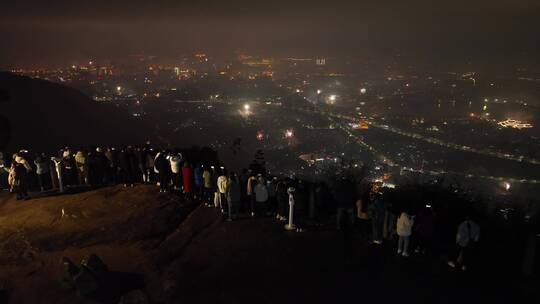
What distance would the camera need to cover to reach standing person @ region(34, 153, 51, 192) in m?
14.3

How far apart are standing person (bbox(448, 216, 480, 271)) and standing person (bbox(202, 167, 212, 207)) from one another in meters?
7.60

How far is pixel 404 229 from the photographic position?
9.80 meters

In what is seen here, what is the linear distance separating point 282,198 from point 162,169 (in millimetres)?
5051

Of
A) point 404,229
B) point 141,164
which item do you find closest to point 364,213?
point 404,229

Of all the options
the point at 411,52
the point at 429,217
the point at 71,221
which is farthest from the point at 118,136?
the point at 411,52

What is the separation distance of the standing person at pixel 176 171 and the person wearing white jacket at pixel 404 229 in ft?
26.2

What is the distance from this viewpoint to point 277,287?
887 cm

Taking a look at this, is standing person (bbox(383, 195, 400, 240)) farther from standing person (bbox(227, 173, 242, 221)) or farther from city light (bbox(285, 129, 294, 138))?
city light (bbox(285, 129, 294, 138))

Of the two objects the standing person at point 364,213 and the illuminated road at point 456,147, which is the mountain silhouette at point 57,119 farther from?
the illuminated road at point 456,147

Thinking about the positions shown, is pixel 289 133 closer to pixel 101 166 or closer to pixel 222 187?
pixel 101 166

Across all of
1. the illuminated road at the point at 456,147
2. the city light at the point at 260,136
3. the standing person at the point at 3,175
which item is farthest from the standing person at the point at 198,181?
the illuminated road at the point at 456,147

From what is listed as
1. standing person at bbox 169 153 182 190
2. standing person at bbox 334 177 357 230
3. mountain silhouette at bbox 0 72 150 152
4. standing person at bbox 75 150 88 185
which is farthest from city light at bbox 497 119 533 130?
standing person at bbox 75 150 88 185

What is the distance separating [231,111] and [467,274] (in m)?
55.8

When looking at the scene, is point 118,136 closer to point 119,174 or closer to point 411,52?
point 119,174
